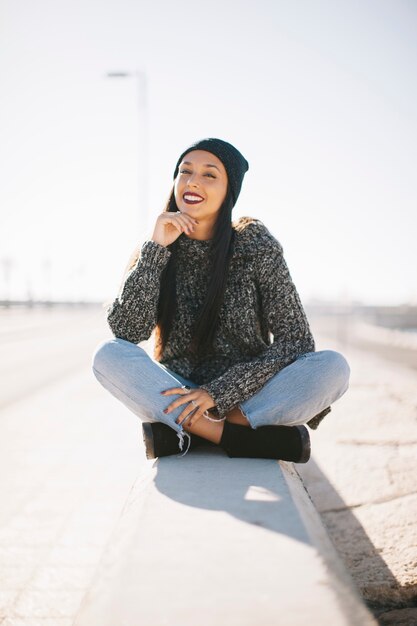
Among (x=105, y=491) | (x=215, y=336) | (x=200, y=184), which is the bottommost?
(x=105, y=491)

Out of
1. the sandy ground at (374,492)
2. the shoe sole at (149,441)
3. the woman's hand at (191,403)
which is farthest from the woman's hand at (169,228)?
the sandy ground at (374,492)

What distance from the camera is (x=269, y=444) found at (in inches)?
73.8

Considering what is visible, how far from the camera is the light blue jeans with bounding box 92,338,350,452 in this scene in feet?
6.51

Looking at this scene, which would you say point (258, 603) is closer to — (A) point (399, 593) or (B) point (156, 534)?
(B) point (156, 534)

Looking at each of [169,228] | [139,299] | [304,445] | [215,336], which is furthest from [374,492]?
[169,228]

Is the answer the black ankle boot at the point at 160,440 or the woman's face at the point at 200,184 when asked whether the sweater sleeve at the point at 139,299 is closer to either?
the woman's face at the point at 200,184

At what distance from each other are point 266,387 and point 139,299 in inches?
29.1

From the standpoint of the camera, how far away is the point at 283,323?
2.29 meters

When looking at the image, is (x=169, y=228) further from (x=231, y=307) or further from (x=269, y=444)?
(x=269, y=444)

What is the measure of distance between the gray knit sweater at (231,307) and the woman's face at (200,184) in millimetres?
181

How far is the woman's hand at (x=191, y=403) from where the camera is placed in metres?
1.92

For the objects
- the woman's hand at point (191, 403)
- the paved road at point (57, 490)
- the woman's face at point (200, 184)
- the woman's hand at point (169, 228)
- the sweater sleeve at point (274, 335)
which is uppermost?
the woman's face at point (200, 184)

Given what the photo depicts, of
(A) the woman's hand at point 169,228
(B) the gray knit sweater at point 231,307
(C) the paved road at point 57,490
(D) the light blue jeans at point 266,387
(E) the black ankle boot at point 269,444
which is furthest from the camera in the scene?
(A) the woman's hand at point 169,228

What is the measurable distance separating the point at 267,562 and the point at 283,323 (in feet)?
4.47
